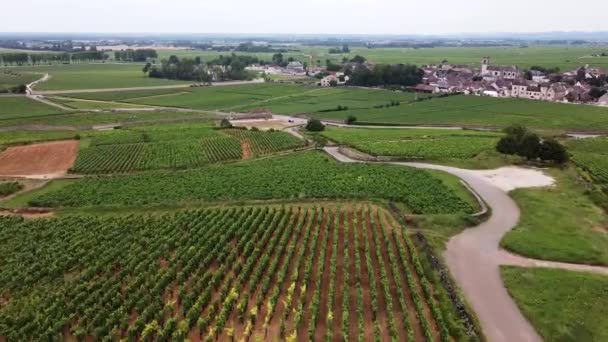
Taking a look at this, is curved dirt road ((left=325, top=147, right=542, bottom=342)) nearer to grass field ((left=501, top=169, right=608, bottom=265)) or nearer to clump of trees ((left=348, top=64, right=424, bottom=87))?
grass field ((left=501, top=169, right=608, bottom=265))

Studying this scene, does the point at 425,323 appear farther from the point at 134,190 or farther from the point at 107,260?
the point at 134,190

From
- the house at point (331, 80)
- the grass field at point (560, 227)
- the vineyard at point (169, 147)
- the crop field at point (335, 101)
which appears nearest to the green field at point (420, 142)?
the vineyard at point (169, 147)

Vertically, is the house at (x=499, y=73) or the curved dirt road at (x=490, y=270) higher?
the house at (x=499, y=73)

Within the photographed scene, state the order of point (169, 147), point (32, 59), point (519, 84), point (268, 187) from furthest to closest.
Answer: point (32, 59), point (519, 84), point (169, 147), point (268, 187)

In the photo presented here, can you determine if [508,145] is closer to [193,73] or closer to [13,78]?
[193,73]

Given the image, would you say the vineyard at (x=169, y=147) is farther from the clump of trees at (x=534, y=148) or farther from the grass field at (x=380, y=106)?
the clump of trees at (x=534, y=148)

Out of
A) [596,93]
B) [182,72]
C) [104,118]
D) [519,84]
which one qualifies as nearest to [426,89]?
[519,84]
